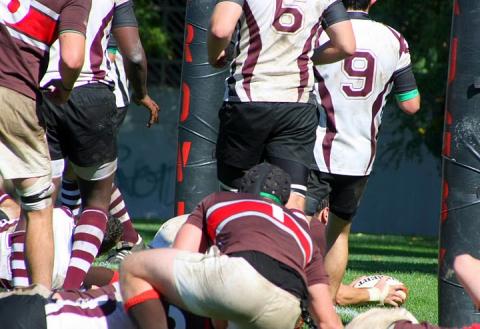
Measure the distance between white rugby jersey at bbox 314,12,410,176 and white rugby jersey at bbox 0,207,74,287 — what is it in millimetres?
1798

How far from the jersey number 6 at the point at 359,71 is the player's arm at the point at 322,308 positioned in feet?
7.81

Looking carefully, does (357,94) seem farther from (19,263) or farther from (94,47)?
(19,263)

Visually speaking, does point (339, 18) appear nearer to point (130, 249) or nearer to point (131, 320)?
point (131, 320)

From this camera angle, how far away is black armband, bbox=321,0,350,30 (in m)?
6.95

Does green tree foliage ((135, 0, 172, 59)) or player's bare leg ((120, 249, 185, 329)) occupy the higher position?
player's bare leg ((120, 249, 185, 329))

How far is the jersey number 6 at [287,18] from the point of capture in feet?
22.2

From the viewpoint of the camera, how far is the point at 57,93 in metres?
6.61

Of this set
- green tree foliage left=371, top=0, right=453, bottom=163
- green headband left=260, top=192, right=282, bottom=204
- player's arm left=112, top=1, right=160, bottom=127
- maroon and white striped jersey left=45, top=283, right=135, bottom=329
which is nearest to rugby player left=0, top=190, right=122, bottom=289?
maroon and white striped jersey left=45, top=283, right=135, bottom=329

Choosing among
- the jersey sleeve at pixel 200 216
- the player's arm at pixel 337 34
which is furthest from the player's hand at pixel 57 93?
the player's arm at pixel 337 34

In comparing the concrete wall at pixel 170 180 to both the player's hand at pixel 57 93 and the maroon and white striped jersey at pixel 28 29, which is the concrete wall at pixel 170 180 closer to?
the player's hand at pixel 57 93

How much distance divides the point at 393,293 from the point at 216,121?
2.30 meters

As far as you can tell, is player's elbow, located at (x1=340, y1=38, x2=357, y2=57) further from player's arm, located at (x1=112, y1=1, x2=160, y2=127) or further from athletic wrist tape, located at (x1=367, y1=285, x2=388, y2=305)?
athletic wrist tape, located at (x1=367, y1=285, x2=388, y2=305)

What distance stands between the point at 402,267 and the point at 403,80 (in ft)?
12.2

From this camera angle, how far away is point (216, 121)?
9.40 meters
